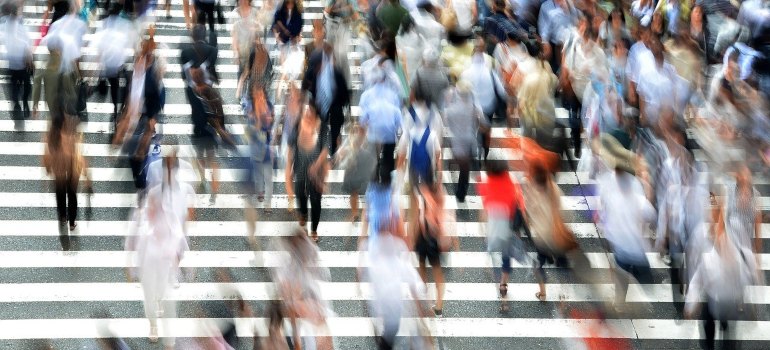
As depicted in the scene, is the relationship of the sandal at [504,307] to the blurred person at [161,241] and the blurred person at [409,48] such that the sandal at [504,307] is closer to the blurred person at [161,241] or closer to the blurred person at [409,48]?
the blurred person at [161,241]

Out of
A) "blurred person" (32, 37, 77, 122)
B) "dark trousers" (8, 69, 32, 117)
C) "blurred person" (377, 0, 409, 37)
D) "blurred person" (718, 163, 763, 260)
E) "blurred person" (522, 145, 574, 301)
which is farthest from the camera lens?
"blurred person" (377, 0, 409, 37)

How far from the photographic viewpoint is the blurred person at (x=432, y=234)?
9.86 m

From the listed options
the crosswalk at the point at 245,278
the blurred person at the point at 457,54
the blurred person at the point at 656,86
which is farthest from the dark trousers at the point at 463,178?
the blurred person at the point at 656,86

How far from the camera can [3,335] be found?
10.0 metres

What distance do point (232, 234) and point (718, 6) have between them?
8.92 metres

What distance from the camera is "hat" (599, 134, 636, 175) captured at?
405 inches

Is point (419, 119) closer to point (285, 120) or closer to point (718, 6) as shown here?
point (285, 120)

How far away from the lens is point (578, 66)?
13.6m

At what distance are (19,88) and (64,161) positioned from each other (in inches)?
149

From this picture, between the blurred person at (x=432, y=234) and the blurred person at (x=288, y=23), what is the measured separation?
4.83m

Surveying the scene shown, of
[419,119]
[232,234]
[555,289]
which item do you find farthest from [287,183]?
[555,289]

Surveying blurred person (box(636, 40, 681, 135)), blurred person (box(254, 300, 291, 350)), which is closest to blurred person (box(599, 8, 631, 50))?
blurred person (box(636, 40, 681, 135))

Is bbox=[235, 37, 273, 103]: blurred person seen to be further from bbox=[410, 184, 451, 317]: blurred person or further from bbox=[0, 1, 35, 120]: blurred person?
bbox=[0, 1, 35, 120]: blurred person

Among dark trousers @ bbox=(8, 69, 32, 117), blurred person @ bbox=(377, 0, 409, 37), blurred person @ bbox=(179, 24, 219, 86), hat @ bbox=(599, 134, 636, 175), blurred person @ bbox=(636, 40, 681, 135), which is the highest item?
blurred person @ bbox=(377, 0, 409, 37)
